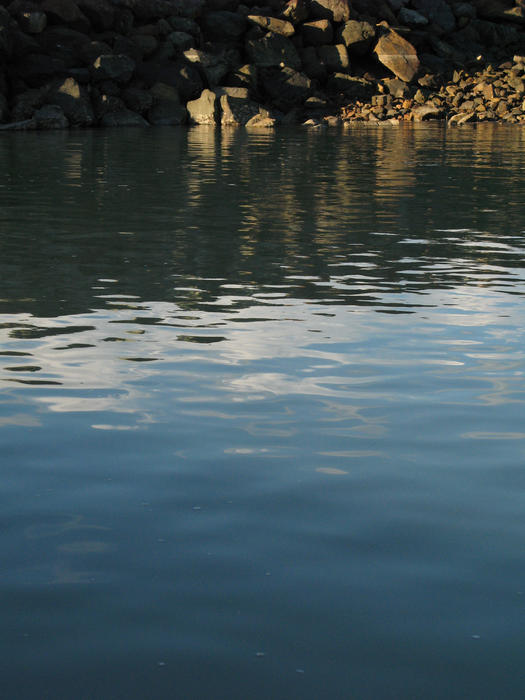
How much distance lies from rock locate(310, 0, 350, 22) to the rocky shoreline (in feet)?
0.19

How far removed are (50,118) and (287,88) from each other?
15.4m

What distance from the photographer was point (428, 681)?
3432 mm

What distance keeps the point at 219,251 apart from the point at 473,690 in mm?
10184

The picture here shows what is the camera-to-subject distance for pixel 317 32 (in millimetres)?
61438

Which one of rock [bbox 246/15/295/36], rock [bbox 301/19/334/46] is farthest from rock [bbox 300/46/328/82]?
rock [bbox 246/15/295/36]

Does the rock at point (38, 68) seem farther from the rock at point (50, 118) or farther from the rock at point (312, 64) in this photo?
the rock at point (312, 64)

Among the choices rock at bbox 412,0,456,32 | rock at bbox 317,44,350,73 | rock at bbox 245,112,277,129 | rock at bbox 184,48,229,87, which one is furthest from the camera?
rock at bbox 412,0,456,32

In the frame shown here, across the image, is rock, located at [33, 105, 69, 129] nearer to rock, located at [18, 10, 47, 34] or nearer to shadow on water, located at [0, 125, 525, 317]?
rock, located at [18, 10, 47, 34]

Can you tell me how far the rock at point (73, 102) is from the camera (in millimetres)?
49281

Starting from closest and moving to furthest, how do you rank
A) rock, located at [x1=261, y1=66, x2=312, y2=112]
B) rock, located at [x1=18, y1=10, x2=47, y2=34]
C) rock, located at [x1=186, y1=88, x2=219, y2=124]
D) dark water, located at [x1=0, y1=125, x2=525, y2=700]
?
1. dark water, located at [x1=0, y1=125, x2=525, y2=700]
2. rock, located at [x1=186, y1=88, x2=219, y2=124]
3. rock, located at [x1=18, y1=10, x2=47, y2=34]
4. rock, located at [x1=261, y1=66, x2=312, y2=112]

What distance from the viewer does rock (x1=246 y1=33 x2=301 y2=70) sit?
59.1m

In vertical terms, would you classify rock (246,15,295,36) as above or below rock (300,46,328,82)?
above

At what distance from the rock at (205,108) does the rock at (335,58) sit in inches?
447

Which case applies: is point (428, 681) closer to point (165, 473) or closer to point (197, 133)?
point (165, 473)
